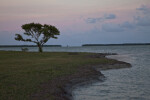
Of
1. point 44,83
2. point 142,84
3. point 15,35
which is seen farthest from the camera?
point 15,35

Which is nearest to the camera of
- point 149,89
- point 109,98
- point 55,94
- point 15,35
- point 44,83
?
point 55,94

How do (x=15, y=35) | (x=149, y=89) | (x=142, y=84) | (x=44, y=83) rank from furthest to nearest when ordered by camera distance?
(x=15, y=35)
(x=142, y=84)
(x=149, y=89)
(x=44, y=83)

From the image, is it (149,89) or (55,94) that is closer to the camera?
(55,94)

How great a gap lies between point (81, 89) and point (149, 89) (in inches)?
247

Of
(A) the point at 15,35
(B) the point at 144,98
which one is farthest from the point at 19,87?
(A) the point at 15,35

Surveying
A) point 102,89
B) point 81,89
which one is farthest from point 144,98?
point 81,89

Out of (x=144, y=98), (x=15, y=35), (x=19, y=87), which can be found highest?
A: (x=15, y=35)

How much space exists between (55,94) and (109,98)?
430cm

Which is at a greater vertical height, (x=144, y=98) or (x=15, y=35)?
(x=15, y=35)

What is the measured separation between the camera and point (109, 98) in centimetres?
1662

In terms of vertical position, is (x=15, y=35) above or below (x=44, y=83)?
above

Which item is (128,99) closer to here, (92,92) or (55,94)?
(92,92)

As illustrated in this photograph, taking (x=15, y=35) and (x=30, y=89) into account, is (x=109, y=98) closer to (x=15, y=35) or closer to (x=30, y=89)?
(x=30, y=89)

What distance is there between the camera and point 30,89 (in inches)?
620
